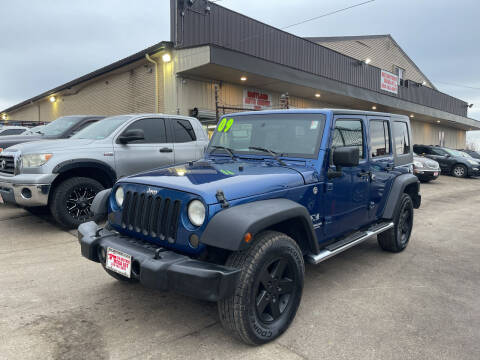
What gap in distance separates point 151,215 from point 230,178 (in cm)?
66

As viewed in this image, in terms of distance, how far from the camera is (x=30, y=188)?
4.89 m

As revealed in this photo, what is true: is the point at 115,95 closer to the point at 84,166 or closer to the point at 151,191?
the point at 84,166

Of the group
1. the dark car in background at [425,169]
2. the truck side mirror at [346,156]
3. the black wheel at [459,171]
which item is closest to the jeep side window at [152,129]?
the truck side mirror at [346,156]

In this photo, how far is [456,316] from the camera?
3.07 metres

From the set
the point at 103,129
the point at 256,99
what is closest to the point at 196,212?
the point at 103,129

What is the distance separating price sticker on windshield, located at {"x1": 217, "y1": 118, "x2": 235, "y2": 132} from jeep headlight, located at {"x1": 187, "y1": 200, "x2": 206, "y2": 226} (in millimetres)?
1770

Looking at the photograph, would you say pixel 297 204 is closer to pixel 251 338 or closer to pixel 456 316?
pixel 251 338

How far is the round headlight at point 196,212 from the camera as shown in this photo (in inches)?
94.3

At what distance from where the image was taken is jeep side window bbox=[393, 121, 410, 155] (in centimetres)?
474

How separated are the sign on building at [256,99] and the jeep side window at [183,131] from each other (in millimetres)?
7243

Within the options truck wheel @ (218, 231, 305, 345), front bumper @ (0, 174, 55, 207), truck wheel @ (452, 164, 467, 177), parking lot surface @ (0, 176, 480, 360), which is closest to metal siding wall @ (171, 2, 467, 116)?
truck wheel @ (452, 164, 467, 177)

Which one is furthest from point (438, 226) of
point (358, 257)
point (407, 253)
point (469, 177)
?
point (469, 177)

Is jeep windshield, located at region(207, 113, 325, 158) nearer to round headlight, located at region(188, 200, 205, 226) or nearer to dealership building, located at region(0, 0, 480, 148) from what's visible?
round headlight, located at region(188, 200, 205, 226)

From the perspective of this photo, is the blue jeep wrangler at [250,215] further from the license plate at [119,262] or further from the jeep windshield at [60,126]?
the jeep windshield at [60,126]
